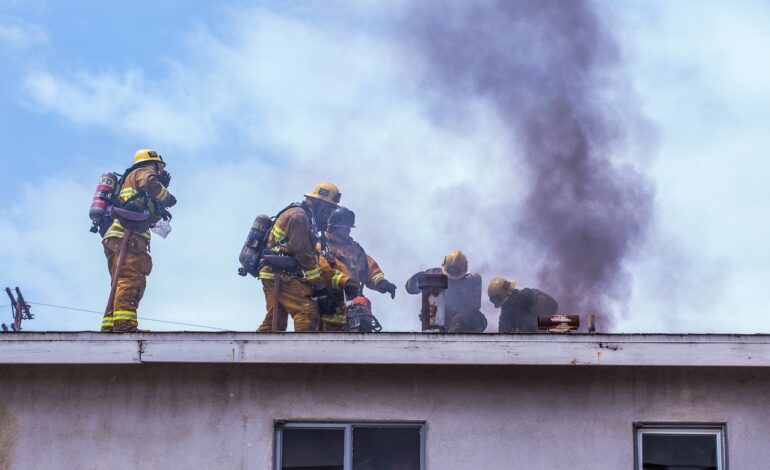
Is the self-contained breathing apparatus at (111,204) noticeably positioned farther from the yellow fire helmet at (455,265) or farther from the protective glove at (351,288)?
the yellow fire helmet at (455,265)

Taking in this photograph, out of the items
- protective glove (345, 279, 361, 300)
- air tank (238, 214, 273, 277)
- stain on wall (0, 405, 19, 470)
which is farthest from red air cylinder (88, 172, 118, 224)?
stain on wall (0, 405, 19, 470)

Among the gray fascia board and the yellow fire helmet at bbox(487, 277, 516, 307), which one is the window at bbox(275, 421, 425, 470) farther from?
the yellow fire helmet at bbox(487, 277, 516, 307)

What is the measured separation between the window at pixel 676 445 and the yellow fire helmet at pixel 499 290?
623 centimetres

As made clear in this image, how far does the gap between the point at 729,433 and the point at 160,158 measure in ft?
18.9

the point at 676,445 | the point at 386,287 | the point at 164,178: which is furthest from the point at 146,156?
the point at 676,445

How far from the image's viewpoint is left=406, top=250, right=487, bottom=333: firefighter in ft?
42.3

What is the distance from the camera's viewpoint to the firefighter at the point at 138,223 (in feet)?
34.7

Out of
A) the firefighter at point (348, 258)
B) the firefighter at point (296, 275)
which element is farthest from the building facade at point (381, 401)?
the firefighter at point (348, 258)

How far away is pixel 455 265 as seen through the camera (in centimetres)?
1371

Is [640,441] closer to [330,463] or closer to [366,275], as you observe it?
[330,463]

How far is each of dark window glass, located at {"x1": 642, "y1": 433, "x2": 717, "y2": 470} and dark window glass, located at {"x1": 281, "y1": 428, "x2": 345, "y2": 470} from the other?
75.5 inches

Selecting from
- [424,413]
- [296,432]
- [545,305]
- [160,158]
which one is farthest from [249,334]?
[545,305]

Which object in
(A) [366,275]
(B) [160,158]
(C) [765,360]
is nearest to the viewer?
(C) [765,360]

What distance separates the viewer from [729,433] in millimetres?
7422
